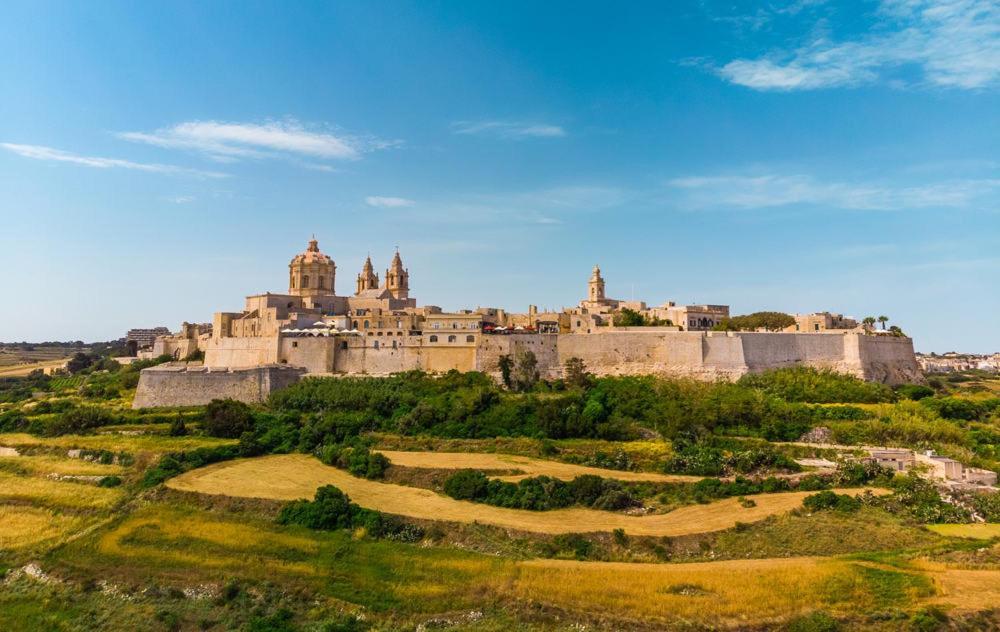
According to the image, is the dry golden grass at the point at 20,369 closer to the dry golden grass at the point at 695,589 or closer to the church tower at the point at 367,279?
the church tower at the point at 367,279

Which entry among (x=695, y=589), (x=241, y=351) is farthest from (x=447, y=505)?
(x=241, y=351)

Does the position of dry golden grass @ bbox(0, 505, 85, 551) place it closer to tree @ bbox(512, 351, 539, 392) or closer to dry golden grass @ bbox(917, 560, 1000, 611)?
tree @ bbox(512, 351, 539, 392)

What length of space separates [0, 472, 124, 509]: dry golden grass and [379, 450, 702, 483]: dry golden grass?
30.3ft

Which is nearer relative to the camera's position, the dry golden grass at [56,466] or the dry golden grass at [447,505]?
the dry golden grass at [447,505]

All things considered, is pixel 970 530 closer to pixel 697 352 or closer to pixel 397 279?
pixel 697 352

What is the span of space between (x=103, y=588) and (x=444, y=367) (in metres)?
22.8

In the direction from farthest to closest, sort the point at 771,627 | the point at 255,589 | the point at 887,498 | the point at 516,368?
the point at 516,368
the point at 887,498
the point at 255,589
the point at 771,627

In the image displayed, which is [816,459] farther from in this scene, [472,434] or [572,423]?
[472,434]

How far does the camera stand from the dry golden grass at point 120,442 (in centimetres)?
2906

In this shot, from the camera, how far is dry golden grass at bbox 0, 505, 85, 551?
809 inches

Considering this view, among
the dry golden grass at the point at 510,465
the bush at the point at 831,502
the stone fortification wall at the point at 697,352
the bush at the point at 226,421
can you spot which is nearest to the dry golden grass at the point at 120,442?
the bush at the point at 226,421

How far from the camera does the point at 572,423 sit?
2984 centimetres

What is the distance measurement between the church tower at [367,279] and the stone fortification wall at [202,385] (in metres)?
19.1

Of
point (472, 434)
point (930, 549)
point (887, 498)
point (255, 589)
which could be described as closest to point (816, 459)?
point (887, 498)
